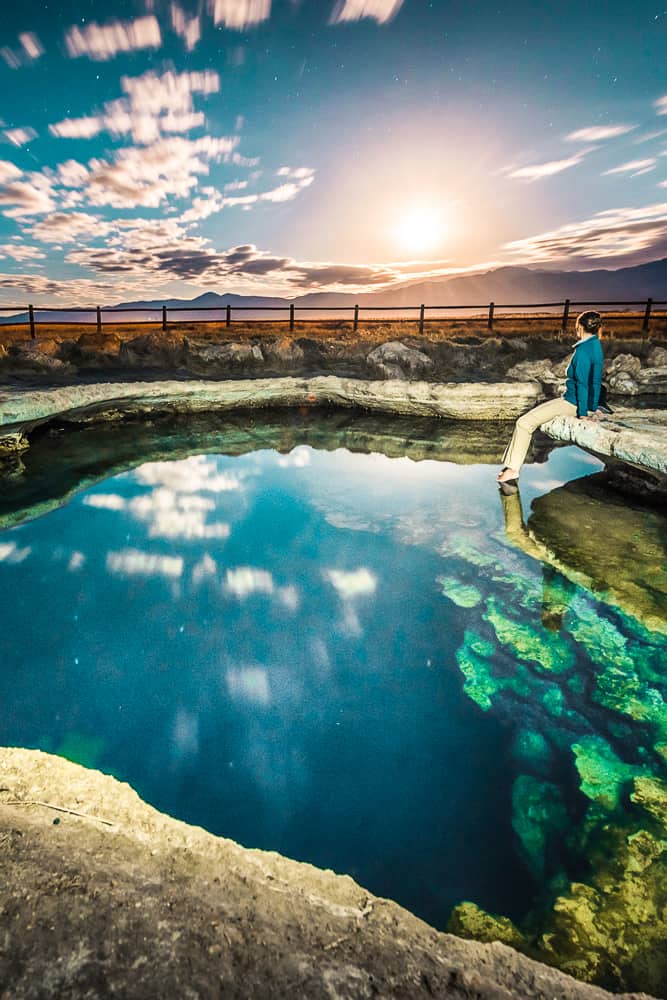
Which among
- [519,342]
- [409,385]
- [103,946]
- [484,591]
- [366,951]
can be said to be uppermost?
[519,342]

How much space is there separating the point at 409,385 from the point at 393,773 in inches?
366

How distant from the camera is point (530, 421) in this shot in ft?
20.2

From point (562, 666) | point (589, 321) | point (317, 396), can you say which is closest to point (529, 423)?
point (589, 321)

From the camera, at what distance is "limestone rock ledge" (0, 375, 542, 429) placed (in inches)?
405

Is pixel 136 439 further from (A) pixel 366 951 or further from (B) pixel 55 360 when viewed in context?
(A) pixel 366 951

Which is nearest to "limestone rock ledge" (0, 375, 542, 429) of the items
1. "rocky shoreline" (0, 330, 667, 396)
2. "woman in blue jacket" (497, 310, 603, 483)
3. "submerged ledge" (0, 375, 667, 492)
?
"submerged ledge" (0, 375, 667, 492)

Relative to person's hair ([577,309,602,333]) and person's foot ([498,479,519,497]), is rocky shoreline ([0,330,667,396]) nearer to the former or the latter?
person's foot ([498,479,519,497])

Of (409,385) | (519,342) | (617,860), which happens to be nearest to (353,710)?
(617,860)

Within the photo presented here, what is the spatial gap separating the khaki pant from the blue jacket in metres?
0.21

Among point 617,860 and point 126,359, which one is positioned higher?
point 126,359

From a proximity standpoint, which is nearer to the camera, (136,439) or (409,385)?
(136,439)

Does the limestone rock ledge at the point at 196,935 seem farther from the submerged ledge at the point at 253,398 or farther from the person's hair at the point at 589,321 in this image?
the submerged ledge at the point at 253,398

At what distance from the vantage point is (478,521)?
5.90 m

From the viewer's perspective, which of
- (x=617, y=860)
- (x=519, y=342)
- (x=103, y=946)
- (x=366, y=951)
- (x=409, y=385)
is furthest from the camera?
(x=519, y=342)
